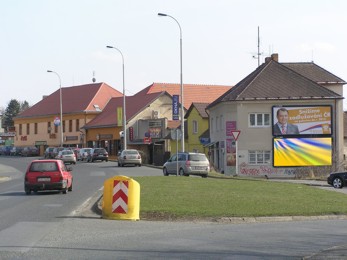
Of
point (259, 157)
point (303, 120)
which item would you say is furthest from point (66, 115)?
point (303, 120)

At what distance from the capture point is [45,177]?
24.2 m

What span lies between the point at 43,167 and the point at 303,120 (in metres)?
28.4

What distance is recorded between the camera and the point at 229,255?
33.4 feet

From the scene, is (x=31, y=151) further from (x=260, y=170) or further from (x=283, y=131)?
(x=283, y=131)

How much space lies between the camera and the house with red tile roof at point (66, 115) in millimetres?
84875

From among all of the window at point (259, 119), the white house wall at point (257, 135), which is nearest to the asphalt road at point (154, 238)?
the white house wall at point (257, 135)

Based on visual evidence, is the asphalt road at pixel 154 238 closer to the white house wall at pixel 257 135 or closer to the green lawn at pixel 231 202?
the green lawn at pixel 231 202

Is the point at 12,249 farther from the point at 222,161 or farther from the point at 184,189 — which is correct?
the point at 222,161

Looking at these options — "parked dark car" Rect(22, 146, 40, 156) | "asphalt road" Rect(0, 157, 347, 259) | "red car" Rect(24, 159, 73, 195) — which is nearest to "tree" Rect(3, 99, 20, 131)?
"parked dark car" Rect(22, 146, 40, 156)

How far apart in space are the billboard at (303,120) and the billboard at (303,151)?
0.59m

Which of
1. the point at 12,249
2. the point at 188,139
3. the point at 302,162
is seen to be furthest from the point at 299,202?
the point at 188,139

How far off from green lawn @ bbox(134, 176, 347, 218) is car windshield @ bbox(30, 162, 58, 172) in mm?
3892

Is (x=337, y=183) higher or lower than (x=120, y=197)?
lower

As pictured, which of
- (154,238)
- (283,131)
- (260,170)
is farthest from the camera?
(283,131)
